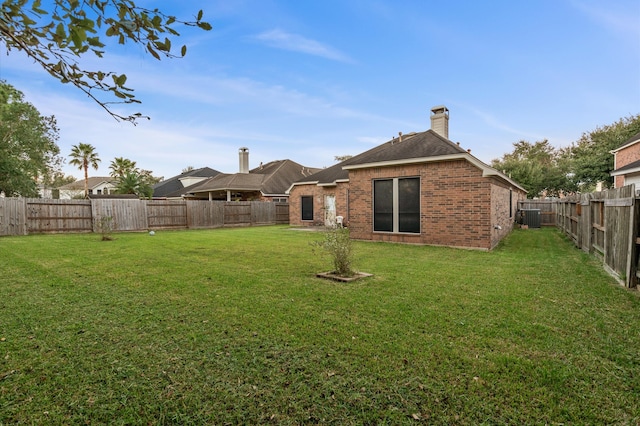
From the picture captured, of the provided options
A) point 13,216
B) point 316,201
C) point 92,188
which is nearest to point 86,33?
point 13,216

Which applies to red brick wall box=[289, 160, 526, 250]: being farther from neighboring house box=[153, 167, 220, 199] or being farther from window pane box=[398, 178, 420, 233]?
neighboring house box=[153, 167, 220, 199]

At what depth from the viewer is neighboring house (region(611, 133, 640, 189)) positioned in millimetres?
16455

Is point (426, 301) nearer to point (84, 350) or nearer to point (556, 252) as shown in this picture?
point (84, 350)

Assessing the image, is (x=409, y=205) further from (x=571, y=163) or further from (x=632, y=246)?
(x=571, y=163)

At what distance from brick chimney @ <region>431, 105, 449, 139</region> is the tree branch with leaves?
14.0 m

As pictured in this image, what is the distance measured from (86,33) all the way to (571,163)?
43.6 metres

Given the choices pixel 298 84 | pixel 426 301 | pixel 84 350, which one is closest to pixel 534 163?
pixel 298 84

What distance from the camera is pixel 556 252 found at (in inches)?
365

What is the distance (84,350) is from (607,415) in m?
4.31

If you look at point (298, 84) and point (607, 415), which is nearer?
point (607, 415)

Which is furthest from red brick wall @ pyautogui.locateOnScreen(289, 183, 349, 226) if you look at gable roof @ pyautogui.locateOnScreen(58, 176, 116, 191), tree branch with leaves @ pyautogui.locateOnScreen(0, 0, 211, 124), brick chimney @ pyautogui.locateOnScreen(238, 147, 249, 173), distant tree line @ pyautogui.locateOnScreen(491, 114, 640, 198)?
gable roof @ pyautogui.locateOnScreen(58, 176, 116, 191)

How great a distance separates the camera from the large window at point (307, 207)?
71.1ft

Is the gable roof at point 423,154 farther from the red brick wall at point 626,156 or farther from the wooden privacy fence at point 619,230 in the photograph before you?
the red brick wall at point 626,156

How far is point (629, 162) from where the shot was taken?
2059cm
